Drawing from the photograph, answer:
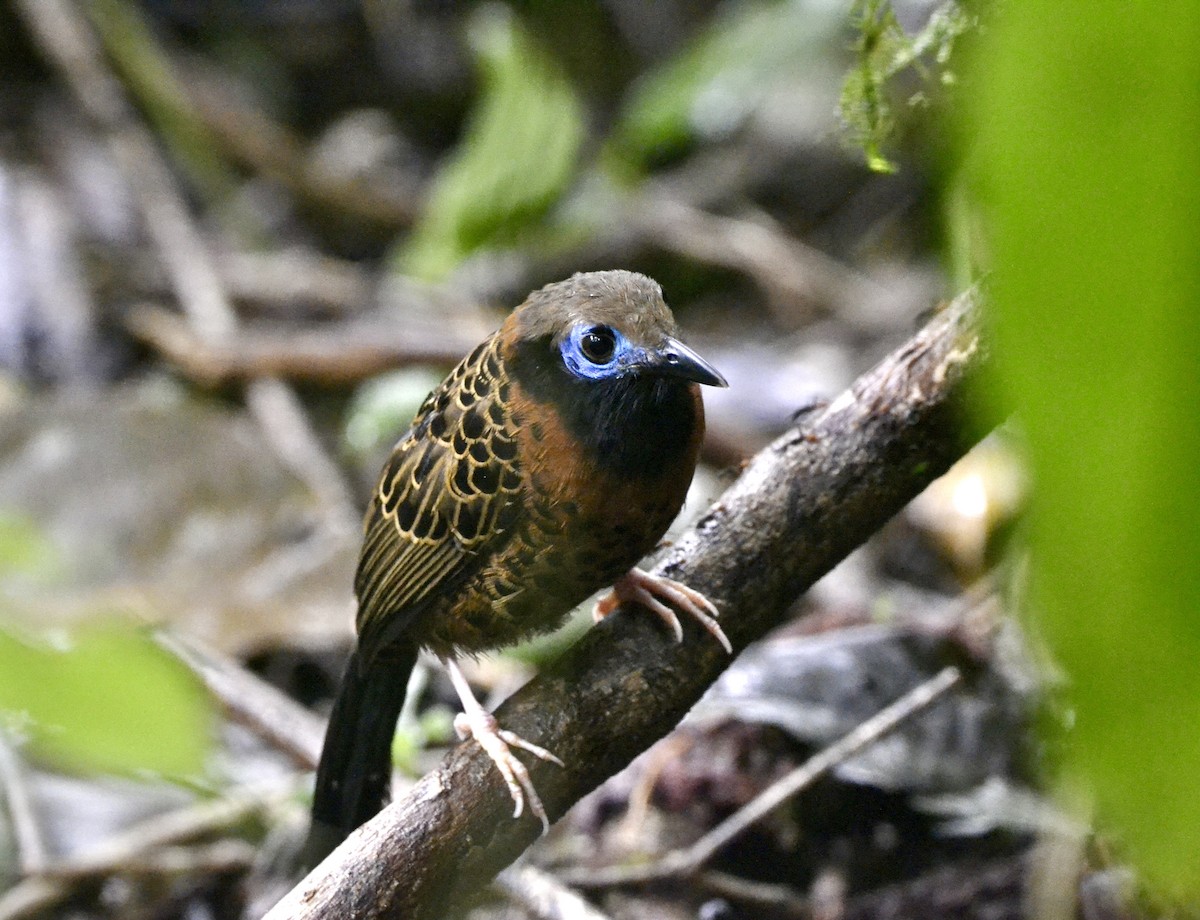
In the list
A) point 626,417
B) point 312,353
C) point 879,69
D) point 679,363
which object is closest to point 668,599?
point 626,417

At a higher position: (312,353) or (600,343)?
(312,353)

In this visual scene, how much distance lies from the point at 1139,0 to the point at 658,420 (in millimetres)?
1716

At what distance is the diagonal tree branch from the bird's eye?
0.42 meters

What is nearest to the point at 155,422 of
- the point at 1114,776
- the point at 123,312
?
the point at 123,312

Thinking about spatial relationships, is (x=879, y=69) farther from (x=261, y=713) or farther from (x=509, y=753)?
(x=261, y=713)

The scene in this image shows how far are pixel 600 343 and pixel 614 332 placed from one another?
3 centimetres

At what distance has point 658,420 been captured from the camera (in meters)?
2.19

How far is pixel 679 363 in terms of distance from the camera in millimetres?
2098

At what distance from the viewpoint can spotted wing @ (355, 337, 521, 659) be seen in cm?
231

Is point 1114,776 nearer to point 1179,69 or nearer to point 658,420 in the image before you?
point 1179,69

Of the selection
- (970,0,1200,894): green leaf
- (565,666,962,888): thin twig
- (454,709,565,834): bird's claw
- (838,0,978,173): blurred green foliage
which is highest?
(838,0,978,173): blurred green foliage

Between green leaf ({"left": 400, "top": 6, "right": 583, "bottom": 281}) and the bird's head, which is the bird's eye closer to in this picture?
the bird's head

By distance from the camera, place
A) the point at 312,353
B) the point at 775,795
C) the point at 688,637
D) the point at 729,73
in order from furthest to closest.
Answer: the point at 729,73 < the point at 312,353 < the point at 775,795 < the point at 688,637

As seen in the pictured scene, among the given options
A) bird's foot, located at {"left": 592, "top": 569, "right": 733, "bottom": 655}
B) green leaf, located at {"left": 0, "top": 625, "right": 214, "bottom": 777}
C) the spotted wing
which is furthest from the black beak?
green leaf, located at {"left": 0, "top": 625, "right": 214, "bottom": 777}
